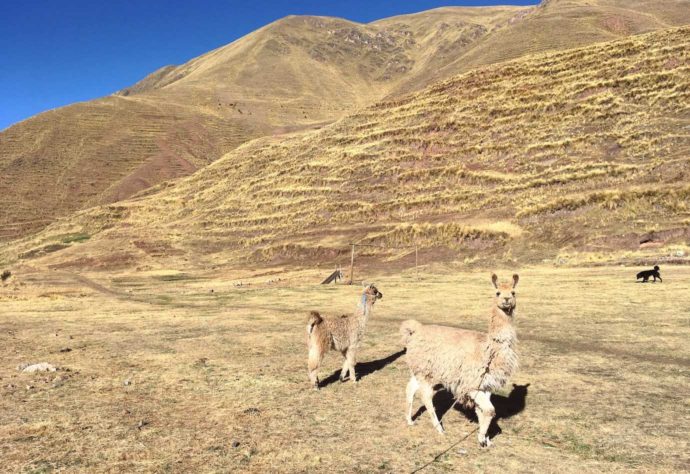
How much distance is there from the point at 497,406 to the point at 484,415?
210cm

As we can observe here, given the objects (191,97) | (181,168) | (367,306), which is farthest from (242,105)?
(367,306)

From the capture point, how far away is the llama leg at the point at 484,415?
25.6 ft

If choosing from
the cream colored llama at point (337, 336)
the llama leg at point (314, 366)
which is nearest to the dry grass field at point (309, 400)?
the llama leg at point (314, 366)

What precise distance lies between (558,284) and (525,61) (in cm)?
7134

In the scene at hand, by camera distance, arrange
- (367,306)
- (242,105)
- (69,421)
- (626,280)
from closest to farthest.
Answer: (69,421), (367,306), (626,280), (242,105)

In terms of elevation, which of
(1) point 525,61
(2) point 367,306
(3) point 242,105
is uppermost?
(3) point 242,105

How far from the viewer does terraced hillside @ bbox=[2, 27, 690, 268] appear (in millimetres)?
47688

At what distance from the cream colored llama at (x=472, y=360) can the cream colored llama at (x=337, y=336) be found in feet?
8.99

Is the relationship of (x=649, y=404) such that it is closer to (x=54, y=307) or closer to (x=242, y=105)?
(x=54, y=307)

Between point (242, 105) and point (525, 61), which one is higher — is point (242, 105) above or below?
above

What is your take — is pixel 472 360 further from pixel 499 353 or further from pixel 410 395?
pixel 410 395

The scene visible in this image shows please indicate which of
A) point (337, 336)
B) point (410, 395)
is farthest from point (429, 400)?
point (337, 336)

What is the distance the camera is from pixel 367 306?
12438 millimetres

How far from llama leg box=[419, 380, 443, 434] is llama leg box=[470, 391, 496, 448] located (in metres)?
0.75
